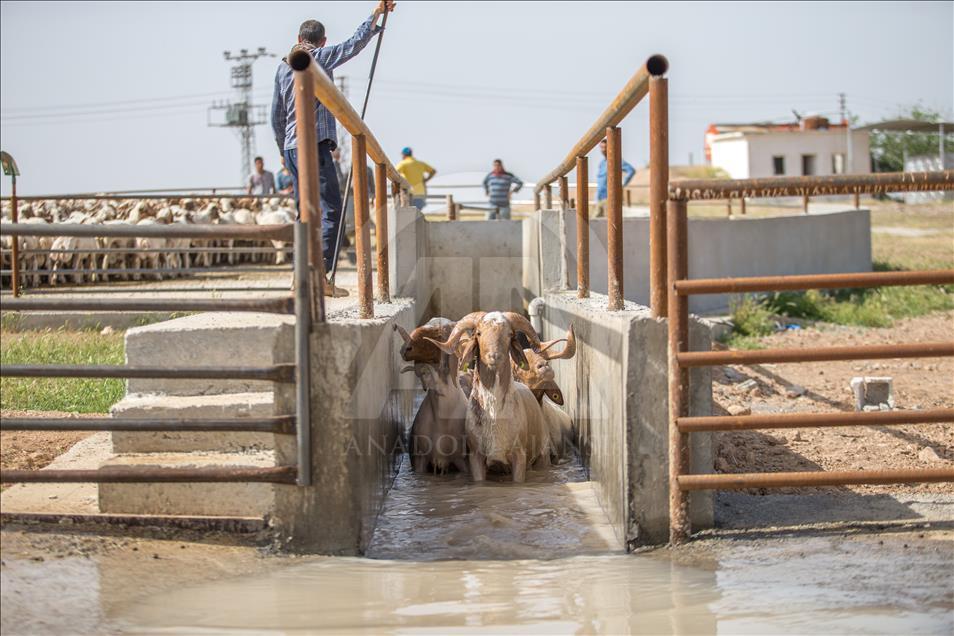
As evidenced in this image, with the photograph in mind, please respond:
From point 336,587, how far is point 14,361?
21.2 feet

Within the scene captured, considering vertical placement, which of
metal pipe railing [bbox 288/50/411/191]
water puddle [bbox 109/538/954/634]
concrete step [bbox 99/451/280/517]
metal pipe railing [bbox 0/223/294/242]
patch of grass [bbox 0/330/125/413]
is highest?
metal pipe railing [bbox 288/50/411/191]

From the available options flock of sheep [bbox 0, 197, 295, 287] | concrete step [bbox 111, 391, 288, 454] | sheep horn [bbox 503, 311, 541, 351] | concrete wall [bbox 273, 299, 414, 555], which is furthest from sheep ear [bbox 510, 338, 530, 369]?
flock of sheep [bbox 0, 197, 295, 287]

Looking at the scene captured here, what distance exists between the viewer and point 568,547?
5.80m

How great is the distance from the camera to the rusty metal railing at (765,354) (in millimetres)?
5262

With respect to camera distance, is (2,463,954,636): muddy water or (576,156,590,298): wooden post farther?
(576,156,590,298): wooden post

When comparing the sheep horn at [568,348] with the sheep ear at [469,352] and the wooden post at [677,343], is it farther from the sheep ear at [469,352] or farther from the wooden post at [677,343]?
the wooden post at [677,343]

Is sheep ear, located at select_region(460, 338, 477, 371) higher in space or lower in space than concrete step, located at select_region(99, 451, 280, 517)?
higher

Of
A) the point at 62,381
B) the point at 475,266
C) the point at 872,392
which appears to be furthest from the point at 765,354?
the point at 475,266

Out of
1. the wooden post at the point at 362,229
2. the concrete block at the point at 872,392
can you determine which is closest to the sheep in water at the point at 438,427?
the wooden post at the point at 362,229

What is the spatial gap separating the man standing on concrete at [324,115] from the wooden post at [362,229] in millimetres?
1035

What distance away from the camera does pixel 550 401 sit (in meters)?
9.62

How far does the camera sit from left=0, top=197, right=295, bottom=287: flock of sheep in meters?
18.0

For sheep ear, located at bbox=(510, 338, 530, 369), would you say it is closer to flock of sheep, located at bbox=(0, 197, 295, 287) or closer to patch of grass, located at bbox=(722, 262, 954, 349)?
patch of grass, located at bbox=(722, 262, 954, 349)

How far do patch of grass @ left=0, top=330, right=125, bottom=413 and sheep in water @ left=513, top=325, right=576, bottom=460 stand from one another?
3.37 metres
